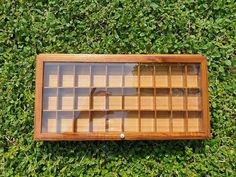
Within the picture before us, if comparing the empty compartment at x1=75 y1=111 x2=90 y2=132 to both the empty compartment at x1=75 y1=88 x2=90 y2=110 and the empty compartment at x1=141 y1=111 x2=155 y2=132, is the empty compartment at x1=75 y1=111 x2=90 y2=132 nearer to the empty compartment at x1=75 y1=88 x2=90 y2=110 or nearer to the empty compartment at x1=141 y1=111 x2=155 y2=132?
the empty compartment at x1=75 y1=88 x2=90 y2=110

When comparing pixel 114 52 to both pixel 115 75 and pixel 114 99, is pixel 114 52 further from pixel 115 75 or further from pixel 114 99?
pixel 114 99

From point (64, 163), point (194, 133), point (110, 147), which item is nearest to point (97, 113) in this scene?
point (110, 147)

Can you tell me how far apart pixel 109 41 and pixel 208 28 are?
625mm

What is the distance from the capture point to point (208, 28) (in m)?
1.95

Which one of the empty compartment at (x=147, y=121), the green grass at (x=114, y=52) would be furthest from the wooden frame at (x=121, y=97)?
the green grass at (x=114, y=52)

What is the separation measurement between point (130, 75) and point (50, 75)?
0.44 meters

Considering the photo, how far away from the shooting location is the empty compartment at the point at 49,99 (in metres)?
1.70

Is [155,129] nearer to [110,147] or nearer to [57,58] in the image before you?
[110,147]

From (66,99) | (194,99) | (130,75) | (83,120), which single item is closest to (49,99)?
(66,99)

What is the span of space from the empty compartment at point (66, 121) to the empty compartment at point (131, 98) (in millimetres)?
307

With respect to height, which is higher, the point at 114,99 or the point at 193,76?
the point at 193,76

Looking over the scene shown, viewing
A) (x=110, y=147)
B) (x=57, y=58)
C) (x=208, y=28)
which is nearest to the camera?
(x=57, y=58)

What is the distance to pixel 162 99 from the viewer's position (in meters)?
1.75

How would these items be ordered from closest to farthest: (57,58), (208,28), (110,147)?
(57,58) < (110,147) < (208,28)
